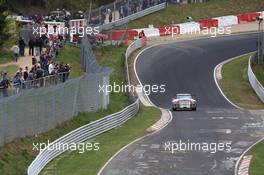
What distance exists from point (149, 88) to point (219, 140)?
2108cm

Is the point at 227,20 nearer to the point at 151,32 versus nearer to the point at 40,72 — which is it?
the point at 151,32

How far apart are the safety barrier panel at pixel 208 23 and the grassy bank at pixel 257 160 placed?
40.9m

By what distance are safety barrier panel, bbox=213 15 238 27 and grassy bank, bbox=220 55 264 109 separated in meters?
10.0

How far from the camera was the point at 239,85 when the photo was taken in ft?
203

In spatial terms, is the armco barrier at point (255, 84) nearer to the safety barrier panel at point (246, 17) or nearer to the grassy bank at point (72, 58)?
the grassy bank at point (72, 58)

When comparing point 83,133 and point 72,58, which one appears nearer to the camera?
point 83,133

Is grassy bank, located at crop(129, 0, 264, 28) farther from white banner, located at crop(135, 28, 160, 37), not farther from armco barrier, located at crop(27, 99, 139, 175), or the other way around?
armco barrier, located at crop(27, 99, 139, 175)

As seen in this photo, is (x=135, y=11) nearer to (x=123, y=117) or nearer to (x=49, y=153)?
(x=123, y=117)

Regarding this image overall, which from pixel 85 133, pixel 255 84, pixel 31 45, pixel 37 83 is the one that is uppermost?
pixel 31 45

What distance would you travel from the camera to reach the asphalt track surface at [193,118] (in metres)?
33.9

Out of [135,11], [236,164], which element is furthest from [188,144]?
[135,11]

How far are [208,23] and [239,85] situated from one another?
1950 cm

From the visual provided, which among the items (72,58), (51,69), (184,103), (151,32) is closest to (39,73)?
(51,69)

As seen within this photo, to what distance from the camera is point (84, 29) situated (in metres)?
57.8
